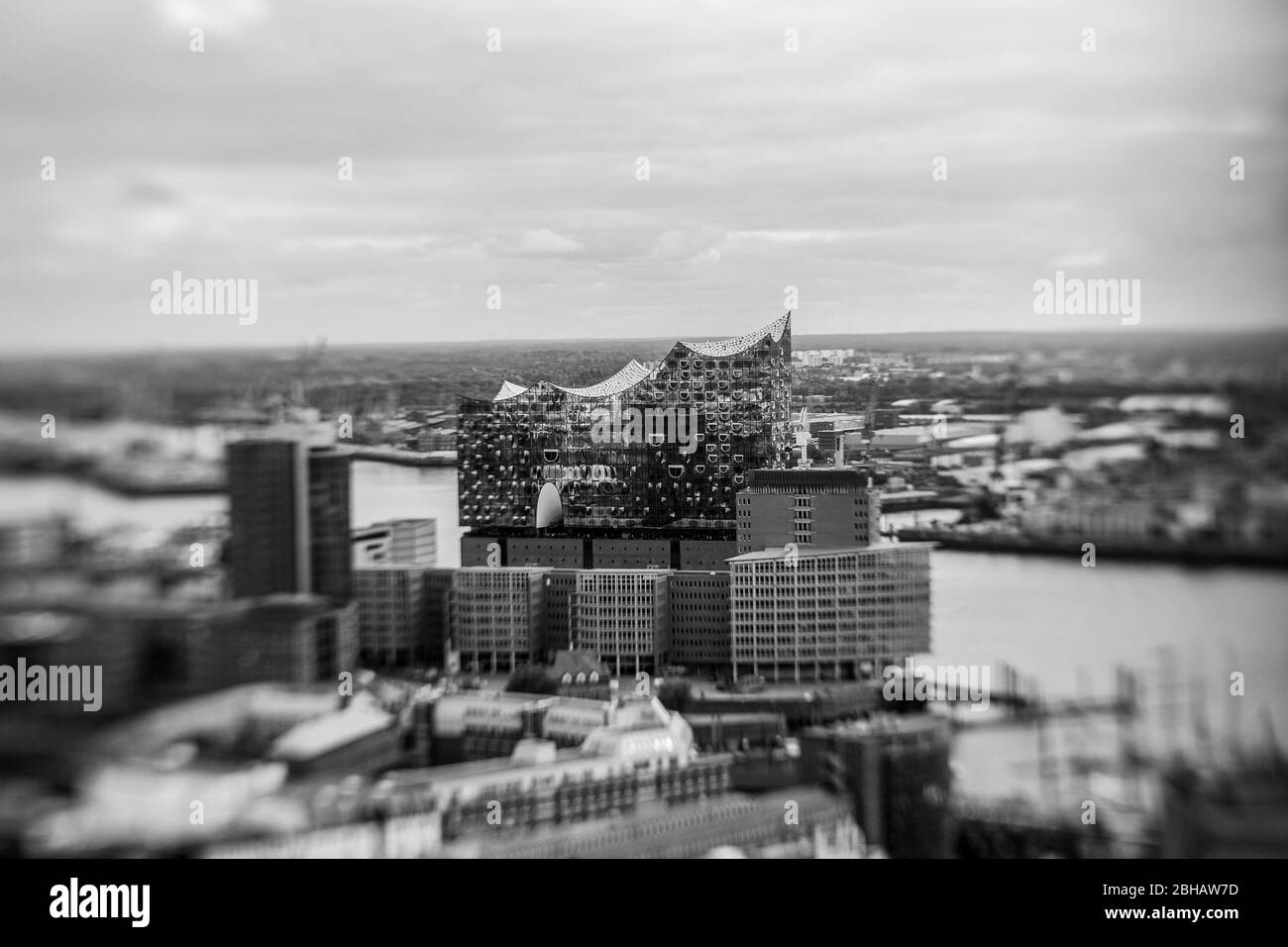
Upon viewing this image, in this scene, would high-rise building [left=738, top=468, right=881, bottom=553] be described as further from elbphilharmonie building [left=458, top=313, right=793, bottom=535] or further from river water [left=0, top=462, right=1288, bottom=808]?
river water [left=0, top=462, right=1288, bottom=808]

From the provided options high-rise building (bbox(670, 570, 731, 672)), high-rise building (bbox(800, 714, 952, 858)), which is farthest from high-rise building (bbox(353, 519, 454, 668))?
high-rise building (bbox(800, 714, 952, 858))

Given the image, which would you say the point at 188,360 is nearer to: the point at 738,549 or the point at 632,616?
the point at 632,616

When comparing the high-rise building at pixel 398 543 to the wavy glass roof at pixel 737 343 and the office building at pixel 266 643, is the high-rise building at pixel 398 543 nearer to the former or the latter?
the office building at pixel 266 643

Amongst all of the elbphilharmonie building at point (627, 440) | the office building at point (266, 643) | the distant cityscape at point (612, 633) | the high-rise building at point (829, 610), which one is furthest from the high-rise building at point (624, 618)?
the office building at point (266, 643)
